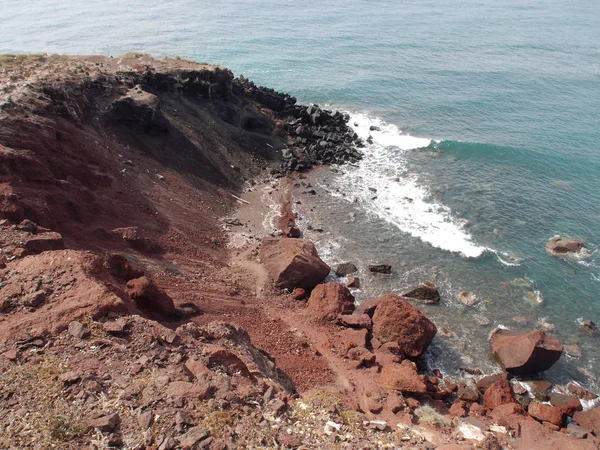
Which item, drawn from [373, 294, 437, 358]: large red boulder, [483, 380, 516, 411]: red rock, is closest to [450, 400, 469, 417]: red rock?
[483, 380, 516, 411]: red rock

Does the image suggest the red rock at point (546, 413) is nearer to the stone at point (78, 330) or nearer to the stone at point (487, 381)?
the stone at point (487, 381)

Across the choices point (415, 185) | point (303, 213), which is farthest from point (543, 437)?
point (415, 185)

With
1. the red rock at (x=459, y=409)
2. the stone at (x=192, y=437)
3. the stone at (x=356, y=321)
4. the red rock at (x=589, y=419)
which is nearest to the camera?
the stone at (x=192, y=437)

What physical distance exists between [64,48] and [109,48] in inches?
307

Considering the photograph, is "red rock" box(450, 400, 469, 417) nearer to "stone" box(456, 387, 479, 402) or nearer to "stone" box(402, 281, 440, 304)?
"stone" box(456, 387, 479, 402)

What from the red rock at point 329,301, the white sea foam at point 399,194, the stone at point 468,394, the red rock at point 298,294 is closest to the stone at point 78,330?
the red rock at point 329,301

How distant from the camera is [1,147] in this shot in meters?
24.2

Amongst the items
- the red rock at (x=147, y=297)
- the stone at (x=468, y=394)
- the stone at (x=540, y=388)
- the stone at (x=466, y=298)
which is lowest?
the stone at (x=540, y=388)

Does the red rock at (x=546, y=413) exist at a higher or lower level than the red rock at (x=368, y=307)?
lower

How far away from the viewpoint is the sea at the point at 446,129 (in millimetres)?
28906

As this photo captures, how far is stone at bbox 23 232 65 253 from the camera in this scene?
18353 millimetres

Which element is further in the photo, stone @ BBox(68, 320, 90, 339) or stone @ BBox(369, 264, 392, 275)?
stone @ BBox(369, 264, 392, 275)

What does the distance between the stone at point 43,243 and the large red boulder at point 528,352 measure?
74.5 feet

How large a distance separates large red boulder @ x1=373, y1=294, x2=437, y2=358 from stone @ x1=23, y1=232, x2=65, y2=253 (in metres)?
16.4
